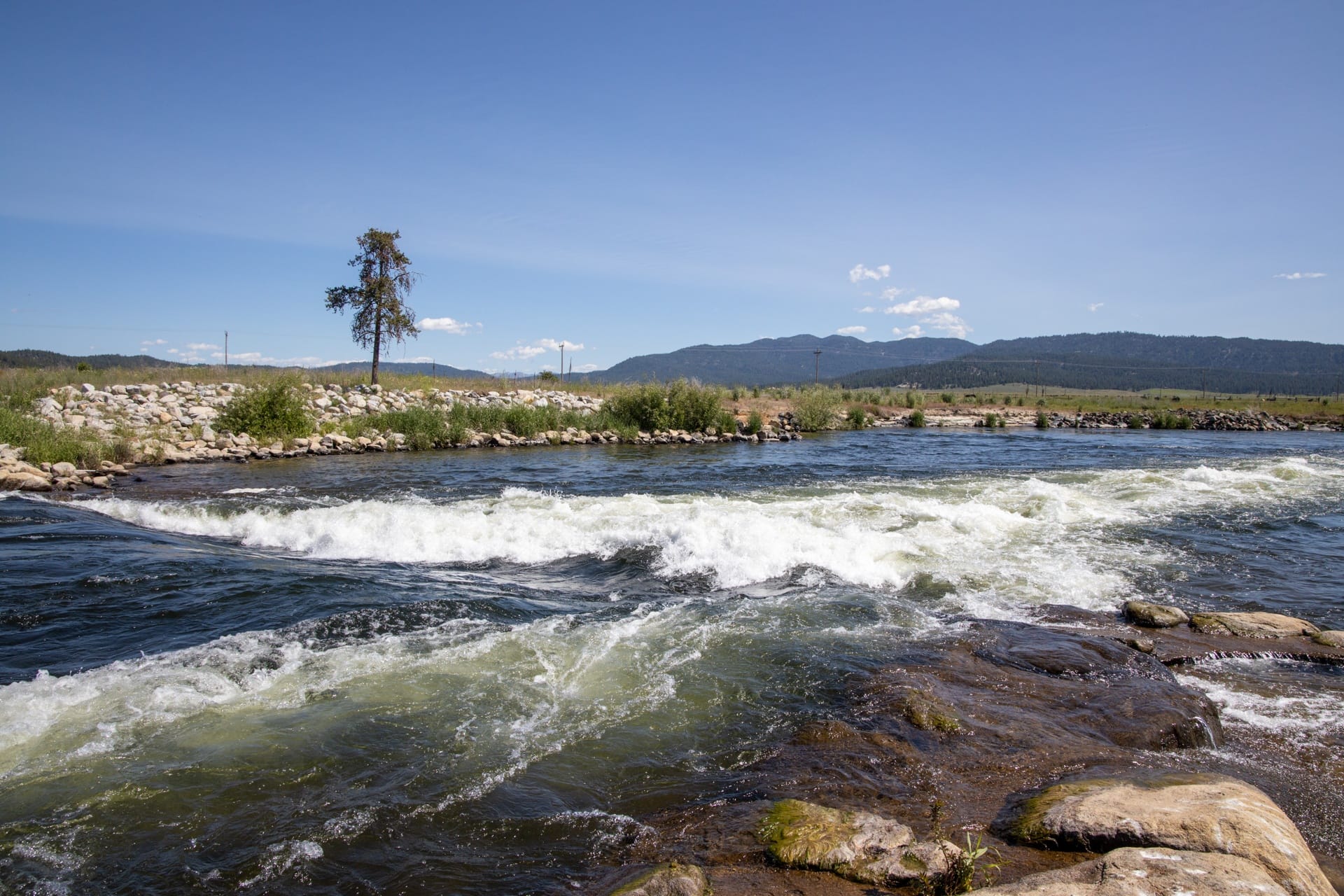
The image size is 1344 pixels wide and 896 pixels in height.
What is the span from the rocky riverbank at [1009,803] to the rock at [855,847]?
0.4 inches

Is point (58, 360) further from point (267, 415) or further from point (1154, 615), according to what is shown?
point (1154, 615)

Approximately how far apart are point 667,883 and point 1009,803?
7.88ft

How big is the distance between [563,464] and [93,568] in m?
14.8

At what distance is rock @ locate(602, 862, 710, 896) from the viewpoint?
3550mm

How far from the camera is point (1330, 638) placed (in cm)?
782

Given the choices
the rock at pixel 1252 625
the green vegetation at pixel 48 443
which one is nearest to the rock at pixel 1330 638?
the rock at pixel 1252 625

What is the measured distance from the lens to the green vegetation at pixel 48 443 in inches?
725

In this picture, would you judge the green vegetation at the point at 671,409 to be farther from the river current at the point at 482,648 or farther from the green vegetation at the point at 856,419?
the river current at the point at 482,648

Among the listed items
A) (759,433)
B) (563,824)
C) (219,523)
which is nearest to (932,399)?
(759,433)

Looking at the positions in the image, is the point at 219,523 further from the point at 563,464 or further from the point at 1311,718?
the point at 1311,718

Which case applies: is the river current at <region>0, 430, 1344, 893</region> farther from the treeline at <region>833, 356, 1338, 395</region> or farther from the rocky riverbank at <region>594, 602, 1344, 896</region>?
the treeline at <region>833, 356, 1338, 395</region>

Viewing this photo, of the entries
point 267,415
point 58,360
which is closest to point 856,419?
point 267,415

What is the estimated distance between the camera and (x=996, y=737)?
5.52 metres

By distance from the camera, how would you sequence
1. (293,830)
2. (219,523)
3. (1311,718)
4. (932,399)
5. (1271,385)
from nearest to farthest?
1. (293,830)
2. (1311,718)
3. (219,523)
4. (932,399)
5. (1271,385)
